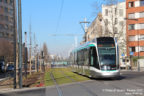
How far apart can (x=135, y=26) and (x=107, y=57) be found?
48.4 metres

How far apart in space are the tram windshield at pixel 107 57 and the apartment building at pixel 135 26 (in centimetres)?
4541

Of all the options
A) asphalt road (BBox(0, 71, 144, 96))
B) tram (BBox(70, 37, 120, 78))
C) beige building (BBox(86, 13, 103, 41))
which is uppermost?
beige building (BBox(86, 13, 103, 41))

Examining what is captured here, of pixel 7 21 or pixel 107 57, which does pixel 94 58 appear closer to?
pixel 107 57

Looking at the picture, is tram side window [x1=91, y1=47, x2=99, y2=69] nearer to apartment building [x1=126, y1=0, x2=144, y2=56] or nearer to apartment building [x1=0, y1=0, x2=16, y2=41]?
apartment building [x1=0, y1=0, x2=16, y2=41]

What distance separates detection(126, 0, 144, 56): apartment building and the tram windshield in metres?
45.4

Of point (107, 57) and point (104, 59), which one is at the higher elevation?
point (107, 57)

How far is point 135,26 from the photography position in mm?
63531

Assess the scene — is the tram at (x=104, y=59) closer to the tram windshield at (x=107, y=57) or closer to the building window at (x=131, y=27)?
the tram windshield at (x=107, y=57)

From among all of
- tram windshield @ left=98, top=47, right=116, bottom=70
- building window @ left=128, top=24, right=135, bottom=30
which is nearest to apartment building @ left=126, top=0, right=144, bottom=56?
building window @ left=128, top=24, right=135, bottom=30

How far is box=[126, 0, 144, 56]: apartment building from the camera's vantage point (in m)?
62.5

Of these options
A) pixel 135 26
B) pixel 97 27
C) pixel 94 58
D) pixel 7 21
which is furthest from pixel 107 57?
pixel 135 26

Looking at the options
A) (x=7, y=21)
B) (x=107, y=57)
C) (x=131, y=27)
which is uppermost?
(x=131, y=27)

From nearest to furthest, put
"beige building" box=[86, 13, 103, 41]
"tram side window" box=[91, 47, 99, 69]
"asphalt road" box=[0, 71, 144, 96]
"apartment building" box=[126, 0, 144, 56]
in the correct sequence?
"asphalt road" box=[0, 71, 144, 96] < "tram side window" box=[91, 47, 99, 69] < "beige building" box=[86, 13, 103, 41] < "apartment building" box=[126, 0, 144, 56]

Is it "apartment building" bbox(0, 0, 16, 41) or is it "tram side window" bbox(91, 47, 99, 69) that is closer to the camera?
"tram side window" bbox(91, 47, 99, 69)
